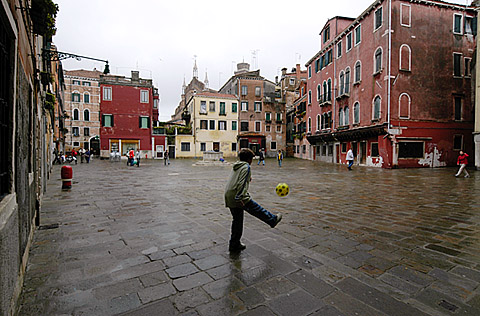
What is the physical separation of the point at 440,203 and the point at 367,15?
22104 millimetres

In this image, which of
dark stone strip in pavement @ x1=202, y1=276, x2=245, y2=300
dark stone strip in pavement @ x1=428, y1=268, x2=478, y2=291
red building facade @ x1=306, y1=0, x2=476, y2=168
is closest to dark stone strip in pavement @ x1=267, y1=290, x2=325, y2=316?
dark stone strip in pavement @ x1=202, y1=276, x2=245, y2=300

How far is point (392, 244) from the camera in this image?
4.12m

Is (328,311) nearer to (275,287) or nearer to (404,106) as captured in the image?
(275,287)

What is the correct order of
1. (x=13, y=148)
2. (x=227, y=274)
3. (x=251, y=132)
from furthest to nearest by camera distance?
1. (x=251, y=132)
2. (x=227, y=274)
3. (x=13, y=148)

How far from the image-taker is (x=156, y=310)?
2449mm

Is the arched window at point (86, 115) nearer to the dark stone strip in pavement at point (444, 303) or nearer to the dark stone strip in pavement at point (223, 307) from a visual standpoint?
the dark stone strip in pavement at point (223, 307)

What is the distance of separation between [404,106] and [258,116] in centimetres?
2501

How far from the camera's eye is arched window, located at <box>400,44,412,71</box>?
69.6 ft

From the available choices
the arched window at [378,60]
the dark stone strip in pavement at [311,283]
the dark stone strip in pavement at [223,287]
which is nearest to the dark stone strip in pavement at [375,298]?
the dark stone strip in pavement at [311,283]

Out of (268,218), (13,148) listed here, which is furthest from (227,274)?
(13,148)

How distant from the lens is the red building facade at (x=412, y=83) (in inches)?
829

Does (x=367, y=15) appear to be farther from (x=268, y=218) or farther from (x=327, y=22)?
(x=268, y=218)

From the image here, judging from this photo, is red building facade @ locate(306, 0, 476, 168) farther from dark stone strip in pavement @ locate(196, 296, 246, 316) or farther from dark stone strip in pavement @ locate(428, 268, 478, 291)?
dark stone strip in pavement @ locate(196, 296, 246, 316)

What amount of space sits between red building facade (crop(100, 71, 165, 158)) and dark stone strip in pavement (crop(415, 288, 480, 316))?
38.8 metres
